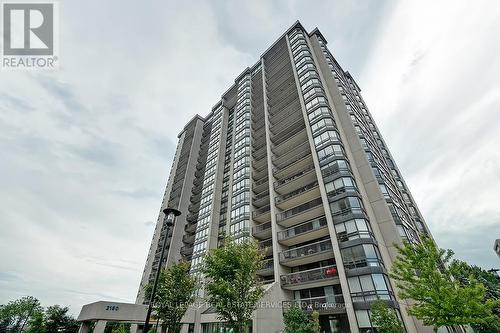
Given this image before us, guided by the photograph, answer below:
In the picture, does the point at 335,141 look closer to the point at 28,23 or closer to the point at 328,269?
the point at 328,269

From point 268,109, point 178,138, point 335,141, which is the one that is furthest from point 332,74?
point 178,138

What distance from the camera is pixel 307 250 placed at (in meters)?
28.6

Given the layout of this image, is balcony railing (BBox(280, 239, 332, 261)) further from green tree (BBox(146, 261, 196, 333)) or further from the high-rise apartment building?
green tree (BBox(146, 261, 196, 333))

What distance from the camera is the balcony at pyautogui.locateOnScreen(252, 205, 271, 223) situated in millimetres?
37156

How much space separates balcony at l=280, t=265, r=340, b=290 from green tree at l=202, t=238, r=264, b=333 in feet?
34.5

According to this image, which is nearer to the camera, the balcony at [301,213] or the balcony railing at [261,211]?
the balcony at [301,213]

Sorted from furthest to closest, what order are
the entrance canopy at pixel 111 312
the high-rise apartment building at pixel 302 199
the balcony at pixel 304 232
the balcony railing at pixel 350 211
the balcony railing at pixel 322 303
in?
the balcony at pixel 304 232
the balcony railing at pixel 350 211
the high-rise apartment building at pixel 302 199
the balcony railing at pixel 322 303
the entrance canopy at pixel 111 312

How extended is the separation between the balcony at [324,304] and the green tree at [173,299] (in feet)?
38.9

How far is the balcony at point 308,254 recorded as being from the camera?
27362 mm

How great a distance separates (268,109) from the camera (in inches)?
A: 1950

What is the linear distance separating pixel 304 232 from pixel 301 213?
8.40 feet

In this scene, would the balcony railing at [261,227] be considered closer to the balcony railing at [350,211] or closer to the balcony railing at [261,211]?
the balcony railing at [261,211]

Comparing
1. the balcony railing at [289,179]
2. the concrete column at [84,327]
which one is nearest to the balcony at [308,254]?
the balcony railing at [289,179]

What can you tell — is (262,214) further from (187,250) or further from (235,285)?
(187,250)
